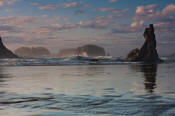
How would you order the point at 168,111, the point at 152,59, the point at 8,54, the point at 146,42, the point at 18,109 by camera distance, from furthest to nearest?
the point at 8,54
the point at 146,42
the point at 152,59
the point at 18,109
the point at 168,111

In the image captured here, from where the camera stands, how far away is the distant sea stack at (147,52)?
83.9 meters

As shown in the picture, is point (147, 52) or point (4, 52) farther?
point (4, 52)

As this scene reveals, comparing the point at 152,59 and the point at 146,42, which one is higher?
the point at 146,42

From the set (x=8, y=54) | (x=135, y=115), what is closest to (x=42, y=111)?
(x=135, y=115)

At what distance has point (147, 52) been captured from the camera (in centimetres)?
8781

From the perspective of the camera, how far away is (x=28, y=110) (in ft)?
20.7

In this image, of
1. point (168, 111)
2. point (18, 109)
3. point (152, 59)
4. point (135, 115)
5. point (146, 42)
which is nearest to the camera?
point (135, 115)

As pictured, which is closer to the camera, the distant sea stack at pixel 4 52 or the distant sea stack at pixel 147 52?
the distant sea stack at pixel 147 52

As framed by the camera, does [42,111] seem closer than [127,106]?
Yes

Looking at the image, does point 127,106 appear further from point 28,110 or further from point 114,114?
point 28,110

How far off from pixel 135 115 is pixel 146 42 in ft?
293

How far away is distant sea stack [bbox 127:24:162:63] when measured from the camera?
83875 mm

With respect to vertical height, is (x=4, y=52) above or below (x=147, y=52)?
above

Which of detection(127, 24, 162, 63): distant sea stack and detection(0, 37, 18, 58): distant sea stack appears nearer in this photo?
detection(127, 24, 162, 63): distant sea stack
